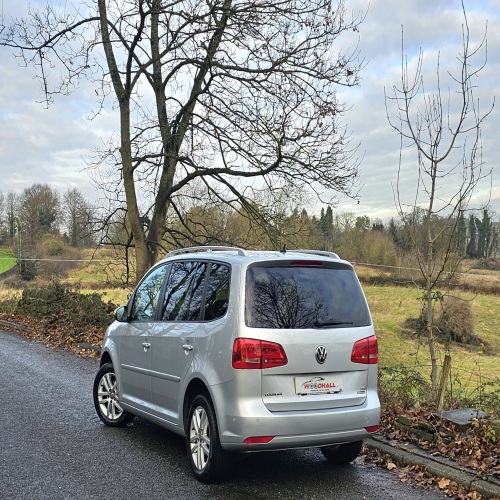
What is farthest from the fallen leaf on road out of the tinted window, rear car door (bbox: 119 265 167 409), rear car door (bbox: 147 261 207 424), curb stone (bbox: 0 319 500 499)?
rear car door (bbox: 119 265 167 409)

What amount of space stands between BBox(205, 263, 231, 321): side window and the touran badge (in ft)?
2.76

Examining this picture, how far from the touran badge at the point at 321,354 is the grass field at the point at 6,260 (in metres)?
37.0

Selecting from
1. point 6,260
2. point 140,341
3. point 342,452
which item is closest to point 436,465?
point 342,452

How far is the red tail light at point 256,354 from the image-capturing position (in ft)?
14.8

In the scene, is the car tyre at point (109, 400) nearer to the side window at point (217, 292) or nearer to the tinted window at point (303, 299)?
the side window at point (217, 292)

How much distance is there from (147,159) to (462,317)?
71.0ft

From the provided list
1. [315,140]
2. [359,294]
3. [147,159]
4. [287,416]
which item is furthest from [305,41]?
[287,416]

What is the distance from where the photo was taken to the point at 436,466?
5145 millimetres

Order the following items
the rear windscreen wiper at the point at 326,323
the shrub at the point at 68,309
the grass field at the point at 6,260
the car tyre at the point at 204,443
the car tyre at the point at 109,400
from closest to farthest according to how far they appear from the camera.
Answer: the car tyre at the point at 204,443 < the rear windscreen wiper at the point at 326,323 < the car tyre at the point at 109,400 < the shrub at the point at 68,309 < the grass field at the point at 6,260

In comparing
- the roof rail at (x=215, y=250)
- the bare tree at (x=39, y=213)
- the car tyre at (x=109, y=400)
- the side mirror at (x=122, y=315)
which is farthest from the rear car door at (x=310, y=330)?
the bare tree at (x=39, y=213)

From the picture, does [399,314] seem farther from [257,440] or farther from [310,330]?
[257,440]

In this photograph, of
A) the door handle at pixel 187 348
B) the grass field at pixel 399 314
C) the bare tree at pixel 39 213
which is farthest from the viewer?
the bare tree at pixel 39 213

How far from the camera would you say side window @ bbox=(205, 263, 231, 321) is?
16.2 ft

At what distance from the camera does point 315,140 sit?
1233cm
